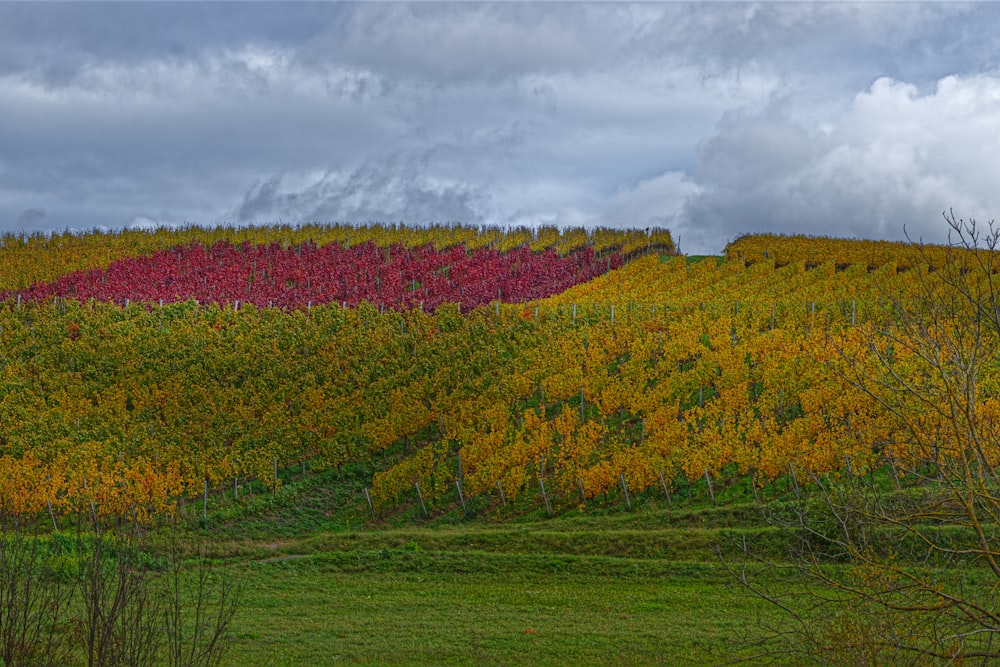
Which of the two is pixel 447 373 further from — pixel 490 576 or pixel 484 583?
pixel 484 583

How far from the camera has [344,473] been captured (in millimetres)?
44844

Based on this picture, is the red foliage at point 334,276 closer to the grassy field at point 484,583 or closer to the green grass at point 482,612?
the grassy field at point 484,583

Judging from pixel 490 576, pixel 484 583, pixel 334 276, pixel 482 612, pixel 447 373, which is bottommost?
pixel 482 612

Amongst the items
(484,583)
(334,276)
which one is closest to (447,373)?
(484,583)

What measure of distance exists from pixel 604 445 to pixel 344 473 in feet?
42.3

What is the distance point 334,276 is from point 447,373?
2709 cm

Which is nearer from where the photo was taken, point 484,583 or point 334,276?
point 484,583

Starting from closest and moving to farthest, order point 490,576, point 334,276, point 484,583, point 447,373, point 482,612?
1. point 482,612
2. point 484,583
3. point 490,576
4. point 447,373
5. point 334,276

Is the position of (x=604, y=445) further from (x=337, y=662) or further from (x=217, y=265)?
(x=217, y=265)

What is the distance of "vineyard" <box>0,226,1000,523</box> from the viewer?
39031mm

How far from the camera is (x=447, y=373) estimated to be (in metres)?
50.4

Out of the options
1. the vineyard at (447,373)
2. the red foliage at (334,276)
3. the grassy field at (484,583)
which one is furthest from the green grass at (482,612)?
the red foliage at (334,276)

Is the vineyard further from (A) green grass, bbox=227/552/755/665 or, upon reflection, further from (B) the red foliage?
(A) green grass, bbox=227/552/755/665

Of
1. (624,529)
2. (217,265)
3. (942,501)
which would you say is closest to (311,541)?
(624,529)
